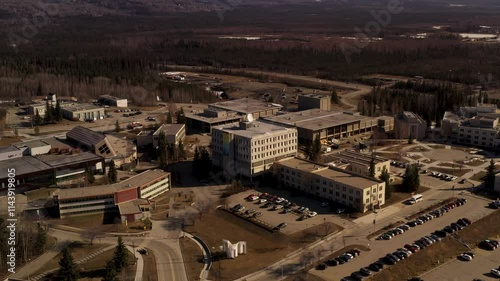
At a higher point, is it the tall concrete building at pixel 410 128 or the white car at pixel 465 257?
the tall concrete building at pixel 410 128

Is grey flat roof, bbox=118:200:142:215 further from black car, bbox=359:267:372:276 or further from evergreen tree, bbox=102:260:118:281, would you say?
black car, bbox=359:267:372:276

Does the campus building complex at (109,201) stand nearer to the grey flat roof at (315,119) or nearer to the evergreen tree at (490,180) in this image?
the grey flat roof at (315,119)

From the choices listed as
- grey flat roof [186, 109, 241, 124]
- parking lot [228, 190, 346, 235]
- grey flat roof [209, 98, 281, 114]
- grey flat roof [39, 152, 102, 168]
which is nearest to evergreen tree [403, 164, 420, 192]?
parking lot [228, 190, 346, 235]

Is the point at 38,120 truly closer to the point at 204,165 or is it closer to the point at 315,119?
the point at 204,165

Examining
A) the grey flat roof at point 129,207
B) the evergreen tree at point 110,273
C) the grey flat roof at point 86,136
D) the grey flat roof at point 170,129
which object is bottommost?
the grey flat roof at point 129,207

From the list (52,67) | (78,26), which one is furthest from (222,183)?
(78,26)

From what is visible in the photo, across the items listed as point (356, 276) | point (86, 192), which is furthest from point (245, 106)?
point (356, 276)

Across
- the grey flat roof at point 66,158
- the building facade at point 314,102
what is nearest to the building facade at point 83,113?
the grey flat roof at point 66,158
